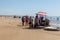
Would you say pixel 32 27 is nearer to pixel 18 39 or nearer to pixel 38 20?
pixel 38 20

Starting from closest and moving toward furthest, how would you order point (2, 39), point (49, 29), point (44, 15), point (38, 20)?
point (2, 39) → point (49, 29) → point (38, 20) → point (44, 15)

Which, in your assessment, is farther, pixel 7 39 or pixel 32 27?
pixel 32 27

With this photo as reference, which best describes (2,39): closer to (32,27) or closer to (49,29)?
(49,29)

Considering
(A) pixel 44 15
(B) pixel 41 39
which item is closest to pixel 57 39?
(B) pixel 41 39

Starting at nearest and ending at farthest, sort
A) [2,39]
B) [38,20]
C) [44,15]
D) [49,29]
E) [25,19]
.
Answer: [2,39], [49,29], [38,20], [44,15], [25,19]

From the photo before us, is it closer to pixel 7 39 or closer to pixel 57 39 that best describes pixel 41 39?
pixel 57 39

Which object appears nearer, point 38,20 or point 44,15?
point 38,20

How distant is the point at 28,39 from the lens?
10977 millimetres

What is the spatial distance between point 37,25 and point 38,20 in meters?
0.56

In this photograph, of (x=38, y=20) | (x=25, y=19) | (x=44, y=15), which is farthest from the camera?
(x=25, y=19)

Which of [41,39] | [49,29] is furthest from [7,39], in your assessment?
[49,29]

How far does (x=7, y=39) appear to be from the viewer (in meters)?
10.7

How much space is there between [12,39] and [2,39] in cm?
60

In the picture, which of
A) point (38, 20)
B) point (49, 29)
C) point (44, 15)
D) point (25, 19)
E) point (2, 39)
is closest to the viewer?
point (2, 39)
